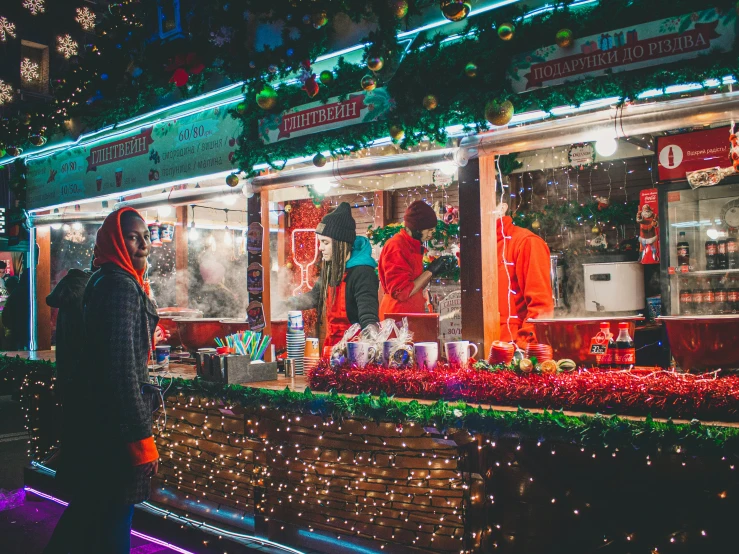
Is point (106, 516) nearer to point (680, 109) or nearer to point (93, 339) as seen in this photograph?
point (93, 339)

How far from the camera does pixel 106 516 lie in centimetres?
306

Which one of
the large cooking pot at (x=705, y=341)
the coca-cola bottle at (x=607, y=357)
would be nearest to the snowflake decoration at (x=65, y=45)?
the coca-cola bottle at (x=607, y=357)

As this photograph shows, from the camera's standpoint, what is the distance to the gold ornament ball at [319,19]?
4254 millimetres

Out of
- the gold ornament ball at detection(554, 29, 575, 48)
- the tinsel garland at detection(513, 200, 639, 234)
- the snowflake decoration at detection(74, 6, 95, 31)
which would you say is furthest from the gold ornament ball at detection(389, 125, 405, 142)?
the snowflake decoration at detection(74, 6, 95, 31)

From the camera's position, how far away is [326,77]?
4383mm

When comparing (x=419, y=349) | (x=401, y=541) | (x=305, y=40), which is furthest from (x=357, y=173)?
(x=401, y=541)

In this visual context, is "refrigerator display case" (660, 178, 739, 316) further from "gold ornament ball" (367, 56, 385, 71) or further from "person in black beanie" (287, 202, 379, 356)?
"gold ornament ball" (367, 56, 385, 71)

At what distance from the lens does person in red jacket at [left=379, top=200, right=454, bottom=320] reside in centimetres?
610

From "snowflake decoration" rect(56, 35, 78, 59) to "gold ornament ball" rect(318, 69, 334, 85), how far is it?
29.4 ft

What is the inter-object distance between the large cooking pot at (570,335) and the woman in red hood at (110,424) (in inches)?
126

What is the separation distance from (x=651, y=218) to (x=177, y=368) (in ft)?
19.1

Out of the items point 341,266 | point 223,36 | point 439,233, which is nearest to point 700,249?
point 439,233

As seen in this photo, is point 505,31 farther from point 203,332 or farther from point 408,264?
point 203,332

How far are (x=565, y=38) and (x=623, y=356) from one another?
1.92 metres
